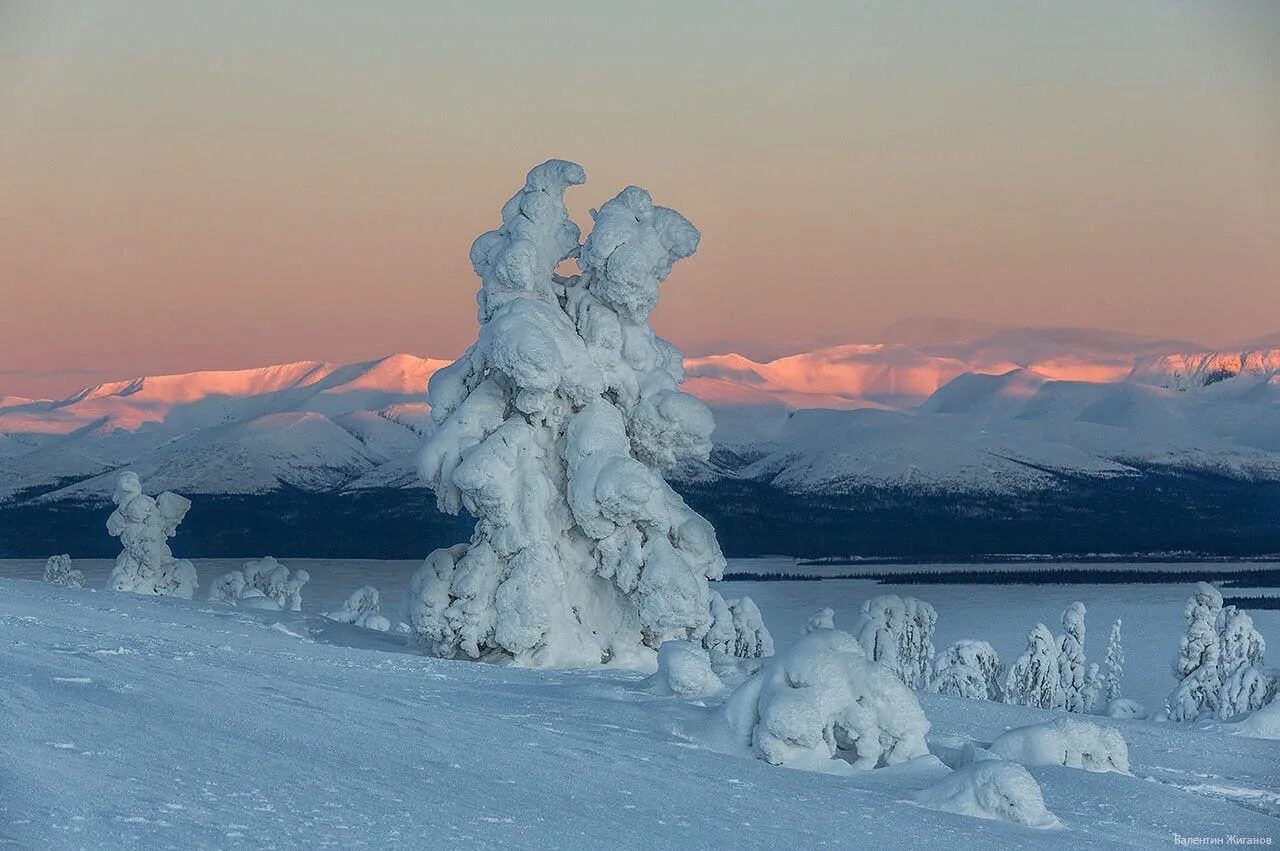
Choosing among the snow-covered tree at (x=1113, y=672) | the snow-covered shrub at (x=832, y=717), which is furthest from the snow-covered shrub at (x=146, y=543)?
the snow-covered shrub at (x=832, y=717)

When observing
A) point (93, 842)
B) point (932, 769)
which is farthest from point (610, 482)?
point (93, 842)

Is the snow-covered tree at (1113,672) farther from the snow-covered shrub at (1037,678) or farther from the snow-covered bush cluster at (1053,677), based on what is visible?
the snow-covered shrub at (1037,678)

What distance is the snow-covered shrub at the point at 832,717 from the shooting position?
16188 millimetres

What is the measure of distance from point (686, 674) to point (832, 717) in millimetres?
3425

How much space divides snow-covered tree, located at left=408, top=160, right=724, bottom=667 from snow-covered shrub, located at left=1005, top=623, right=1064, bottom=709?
52.9ft

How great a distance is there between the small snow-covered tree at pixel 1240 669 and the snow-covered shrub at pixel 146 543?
20.1m

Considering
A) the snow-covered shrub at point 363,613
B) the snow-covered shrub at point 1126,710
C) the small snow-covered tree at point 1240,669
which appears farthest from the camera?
the snow-covered shrub at point 1126,710

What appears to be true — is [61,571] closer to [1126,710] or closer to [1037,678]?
[1037,678]

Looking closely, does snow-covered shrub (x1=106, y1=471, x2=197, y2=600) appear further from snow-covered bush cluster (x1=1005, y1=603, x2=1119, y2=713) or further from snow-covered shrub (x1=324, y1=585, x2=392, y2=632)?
snow-covered bush cluster (x1=1005, y1=603, x2=1119, y2=713)

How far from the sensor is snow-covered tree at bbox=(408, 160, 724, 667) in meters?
25.3

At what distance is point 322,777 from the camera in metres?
12.6

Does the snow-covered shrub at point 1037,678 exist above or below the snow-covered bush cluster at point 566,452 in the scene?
below

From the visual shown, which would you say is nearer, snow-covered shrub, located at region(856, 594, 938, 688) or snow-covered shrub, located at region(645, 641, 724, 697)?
snow-covered shrub, located at region(645, 641, 724, 697)

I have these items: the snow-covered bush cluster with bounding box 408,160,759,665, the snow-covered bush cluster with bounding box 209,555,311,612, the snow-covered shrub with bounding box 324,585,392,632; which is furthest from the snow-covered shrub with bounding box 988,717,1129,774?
the snow-covered bush cluster with bounding box 209,555,311,612
